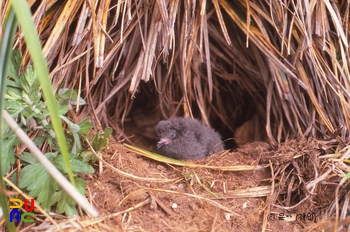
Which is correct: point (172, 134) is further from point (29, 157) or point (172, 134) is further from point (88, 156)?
point (29, 157)

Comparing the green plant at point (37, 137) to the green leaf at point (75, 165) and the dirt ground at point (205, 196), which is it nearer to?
the green leaf at point (75, 165)

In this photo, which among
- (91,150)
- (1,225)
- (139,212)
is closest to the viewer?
(1,225)

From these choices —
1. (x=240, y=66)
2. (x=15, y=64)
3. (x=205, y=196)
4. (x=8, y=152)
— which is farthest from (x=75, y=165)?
(x=240, y=66)

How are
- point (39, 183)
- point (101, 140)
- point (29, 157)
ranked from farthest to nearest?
point (101, 140)
point (29, 157)
point (39, 183)

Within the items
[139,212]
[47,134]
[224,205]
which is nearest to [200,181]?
[224,205]

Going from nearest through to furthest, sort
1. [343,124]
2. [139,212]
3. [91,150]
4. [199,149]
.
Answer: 1. [139,212]
2. [91,150]
3. [343,124]
4. [199,149]

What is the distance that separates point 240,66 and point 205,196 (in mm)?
1166

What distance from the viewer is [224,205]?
2.21 metres

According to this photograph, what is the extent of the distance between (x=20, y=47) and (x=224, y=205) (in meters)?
1.27

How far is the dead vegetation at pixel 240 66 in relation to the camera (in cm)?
221

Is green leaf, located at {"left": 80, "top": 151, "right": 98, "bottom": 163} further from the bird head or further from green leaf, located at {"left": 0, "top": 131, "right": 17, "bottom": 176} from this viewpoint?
the bird head

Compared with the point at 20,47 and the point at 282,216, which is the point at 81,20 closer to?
the point at 20,47

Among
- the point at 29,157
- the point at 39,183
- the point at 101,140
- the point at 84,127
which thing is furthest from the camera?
the point at 101,140

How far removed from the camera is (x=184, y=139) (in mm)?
2893
